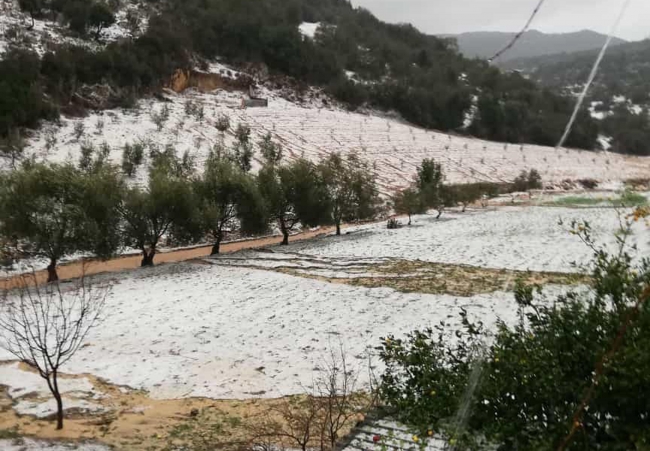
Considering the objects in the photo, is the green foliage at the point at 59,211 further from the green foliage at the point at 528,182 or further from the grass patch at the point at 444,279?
the green foliage at the point at 528,182

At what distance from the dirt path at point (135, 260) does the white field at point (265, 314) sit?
2.20 meters

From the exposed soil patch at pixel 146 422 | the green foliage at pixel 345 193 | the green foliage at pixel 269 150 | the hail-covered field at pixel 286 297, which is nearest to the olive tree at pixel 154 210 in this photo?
the hail-covered field at pixel 286 297

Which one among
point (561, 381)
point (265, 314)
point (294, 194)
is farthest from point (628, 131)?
point (561, 381)

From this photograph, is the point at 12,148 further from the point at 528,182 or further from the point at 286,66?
the point at 286,66

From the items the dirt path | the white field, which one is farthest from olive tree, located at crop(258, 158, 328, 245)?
the white field

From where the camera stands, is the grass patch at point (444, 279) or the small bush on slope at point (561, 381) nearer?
the small bush on slope at point (561, 381)

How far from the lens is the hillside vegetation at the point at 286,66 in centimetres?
3556

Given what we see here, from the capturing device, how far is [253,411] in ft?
29.1

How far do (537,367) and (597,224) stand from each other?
660 centimetres

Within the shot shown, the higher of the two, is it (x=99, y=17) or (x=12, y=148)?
(x=99, y=17)

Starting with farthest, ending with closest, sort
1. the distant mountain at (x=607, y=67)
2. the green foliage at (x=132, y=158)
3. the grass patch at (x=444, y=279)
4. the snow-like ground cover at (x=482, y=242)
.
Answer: the green foliage at (x=132, y=158), the snow-like ground cover at (x=482, y=242), the grass patch at (x=444, y=279), the distant mountain at (x=607, y=67)

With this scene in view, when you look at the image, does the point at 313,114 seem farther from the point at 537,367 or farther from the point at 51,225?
the point at 537,367

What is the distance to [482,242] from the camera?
2147 centimetres

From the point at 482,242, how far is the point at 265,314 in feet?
37.8
